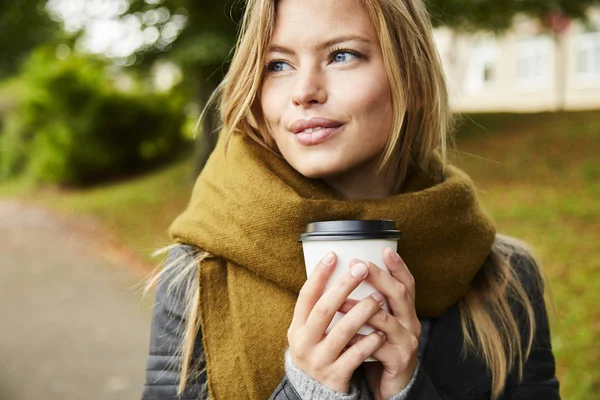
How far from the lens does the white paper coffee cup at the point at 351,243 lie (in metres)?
1.35

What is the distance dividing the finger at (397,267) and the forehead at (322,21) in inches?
25.6

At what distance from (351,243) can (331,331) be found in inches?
8.1

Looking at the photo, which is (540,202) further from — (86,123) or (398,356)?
(86,123)

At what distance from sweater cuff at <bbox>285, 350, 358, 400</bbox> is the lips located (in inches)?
24.4

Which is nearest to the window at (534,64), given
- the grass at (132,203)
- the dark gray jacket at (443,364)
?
the grass at (132,203)

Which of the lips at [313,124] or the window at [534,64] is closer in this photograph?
the lips at [313,124]

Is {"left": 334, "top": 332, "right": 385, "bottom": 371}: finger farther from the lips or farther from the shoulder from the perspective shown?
the shoulder

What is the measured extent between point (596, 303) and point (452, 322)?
447 centimetres

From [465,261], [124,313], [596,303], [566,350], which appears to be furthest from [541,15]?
[465,261]

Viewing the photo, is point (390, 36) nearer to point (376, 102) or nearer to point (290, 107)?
point (376, 102)

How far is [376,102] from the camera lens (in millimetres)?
1693

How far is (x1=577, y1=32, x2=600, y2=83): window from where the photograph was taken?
96.5 feet

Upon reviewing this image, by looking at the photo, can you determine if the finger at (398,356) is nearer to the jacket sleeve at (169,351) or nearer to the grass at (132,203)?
the jacket sleeve at (169,351)

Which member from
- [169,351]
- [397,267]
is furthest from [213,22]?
[397,267]
